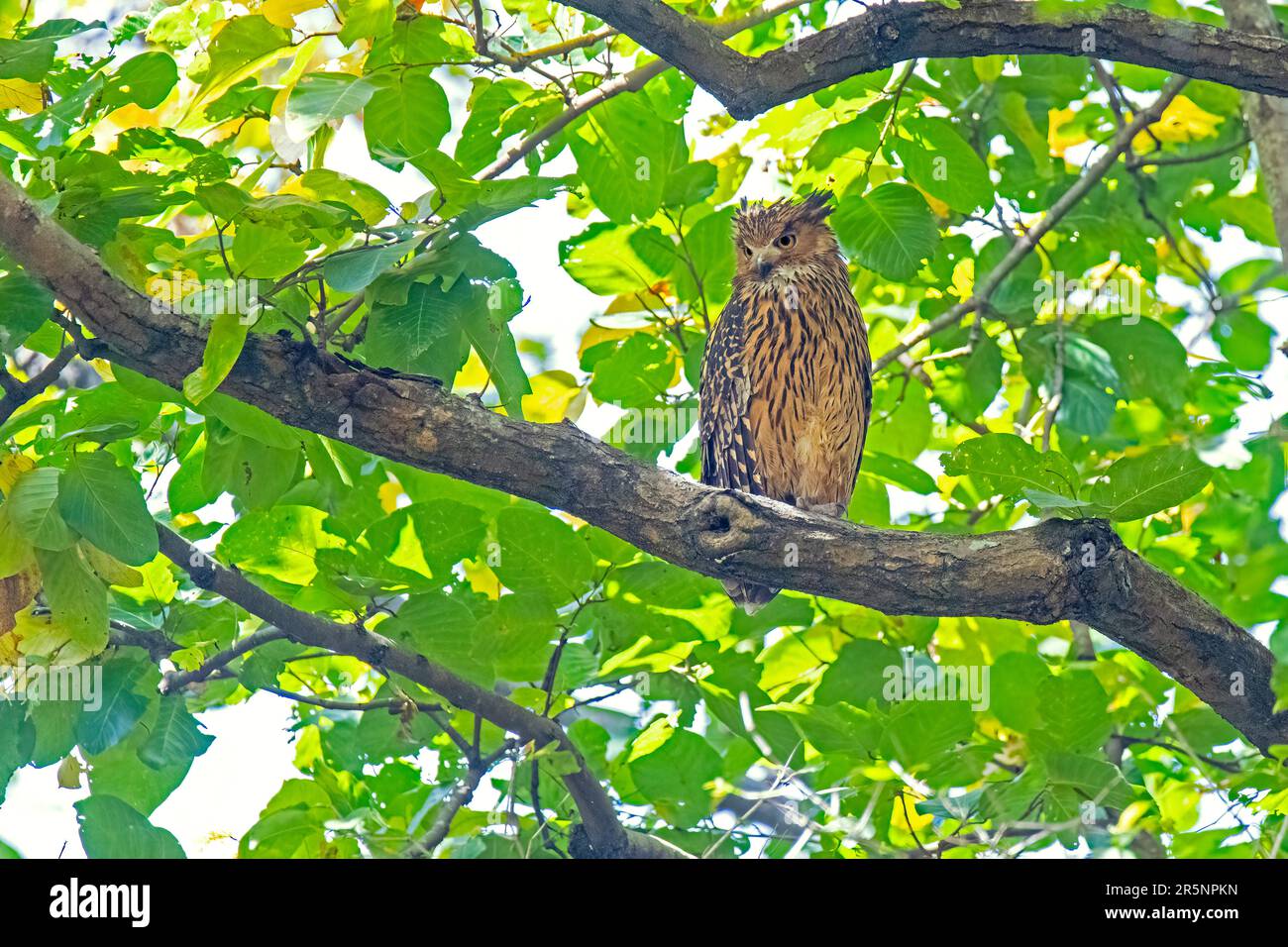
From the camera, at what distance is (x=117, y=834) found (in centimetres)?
367

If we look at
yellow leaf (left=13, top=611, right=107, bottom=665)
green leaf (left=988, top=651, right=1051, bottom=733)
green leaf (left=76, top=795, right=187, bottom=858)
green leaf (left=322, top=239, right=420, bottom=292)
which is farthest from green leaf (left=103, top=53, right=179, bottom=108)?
green leaf (left=988, top=651, right=1051, bottom=733)

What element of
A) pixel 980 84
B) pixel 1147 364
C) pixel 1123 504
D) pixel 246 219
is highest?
pixel 980 84

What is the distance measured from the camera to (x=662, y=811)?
464 centimetres

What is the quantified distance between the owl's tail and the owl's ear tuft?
2.20 metres

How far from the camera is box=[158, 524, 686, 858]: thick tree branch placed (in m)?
3.96

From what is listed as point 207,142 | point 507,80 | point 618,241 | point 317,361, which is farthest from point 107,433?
point 618,241

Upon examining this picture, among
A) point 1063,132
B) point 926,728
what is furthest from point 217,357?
point 1063,132

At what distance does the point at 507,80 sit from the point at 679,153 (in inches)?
30.5

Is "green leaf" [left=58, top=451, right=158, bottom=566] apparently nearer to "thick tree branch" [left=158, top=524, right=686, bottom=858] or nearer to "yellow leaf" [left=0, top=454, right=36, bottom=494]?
"yellow leaf" [left=0, top=454, right=36, bottom=494]

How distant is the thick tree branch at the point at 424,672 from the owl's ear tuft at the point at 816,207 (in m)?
2.96

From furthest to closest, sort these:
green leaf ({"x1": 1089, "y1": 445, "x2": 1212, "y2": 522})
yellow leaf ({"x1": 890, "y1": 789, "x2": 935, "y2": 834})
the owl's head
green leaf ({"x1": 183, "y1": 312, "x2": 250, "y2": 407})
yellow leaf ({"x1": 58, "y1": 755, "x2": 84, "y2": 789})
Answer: the owl's head, yellow leaf ({"x1": 58, "y1": 755, "x2": 84, "y2": 789}), yellow leaf ({"x1": 890, "y1": 789, "x2": 935, "y2": 834}), green leaf ({"x1": 1089, "y1": 445, "x2": 1212, "y2": 522}), green leaf ({"x1": 183, "y1": 312, "x2": 250, "y2": 407})

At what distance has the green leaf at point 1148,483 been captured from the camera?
10.9 feet

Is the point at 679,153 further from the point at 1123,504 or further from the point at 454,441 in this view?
the point at 1123,504

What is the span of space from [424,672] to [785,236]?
299 centimetres
